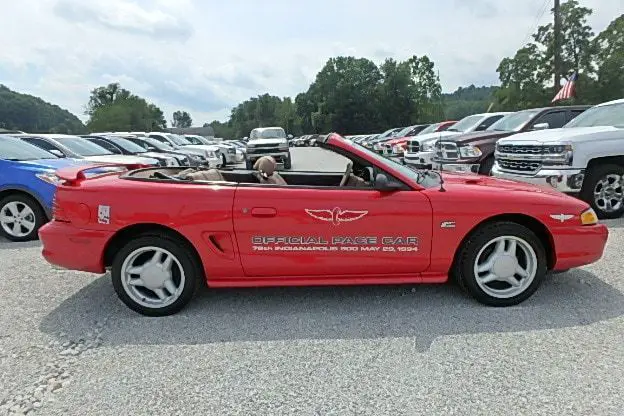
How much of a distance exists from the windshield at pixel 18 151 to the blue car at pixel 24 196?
0.07 m

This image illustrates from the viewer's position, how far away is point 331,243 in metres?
3.22

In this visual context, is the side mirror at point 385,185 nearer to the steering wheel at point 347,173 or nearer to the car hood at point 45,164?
the steering wheel at point 347,173

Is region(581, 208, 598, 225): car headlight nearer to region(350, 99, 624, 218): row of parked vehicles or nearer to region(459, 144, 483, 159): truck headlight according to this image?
region(350, 99, 624, 218): row of parked vehicles

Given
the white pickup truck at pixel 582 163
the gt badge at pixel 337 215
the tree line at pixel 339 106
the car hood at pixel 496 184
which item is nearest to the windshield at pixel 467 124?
the white pickup truck at pixel 582 163

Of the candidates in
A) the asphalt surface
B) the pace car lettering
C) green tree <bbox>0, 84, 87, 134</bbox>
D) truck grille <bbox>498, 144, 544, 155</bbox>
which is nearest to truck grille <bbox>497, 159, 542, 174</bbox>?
truck grille <bbox>498, 144, 544, 155</bbox>

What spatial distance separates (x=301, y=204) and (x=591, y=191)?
16.1 ft

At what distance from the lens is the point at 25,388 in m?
2.47

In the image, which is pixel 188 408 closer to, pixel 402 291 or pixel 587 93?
pixel 402 291

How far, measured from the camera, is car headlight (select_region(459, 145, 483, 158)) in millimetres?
8172

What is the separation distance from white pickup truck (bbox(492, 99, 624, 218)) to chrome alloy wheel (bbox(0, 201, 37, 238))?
7.03 metres

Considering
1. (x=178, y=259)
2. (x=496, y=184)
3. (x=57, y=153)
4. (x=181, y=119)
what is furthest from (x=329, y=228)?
(x=181, y=119)

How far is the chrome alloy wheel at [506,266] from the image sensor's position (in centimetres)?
334

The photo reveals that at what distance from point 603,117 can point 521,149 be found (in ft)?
5.27

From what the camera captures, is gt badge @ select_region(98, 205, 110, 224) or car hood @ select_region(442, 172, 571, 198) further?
car hood @ select_region(442, 172, 571, 198)
